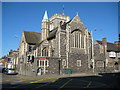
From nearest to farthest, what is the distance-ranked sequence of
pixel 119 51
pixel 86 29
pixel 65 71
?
pixel 65 71 < pixel 86 29 < pixel 119 51

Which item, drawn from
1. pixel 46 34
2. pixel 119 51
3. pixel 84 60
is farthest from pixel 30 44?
pixel 119 51

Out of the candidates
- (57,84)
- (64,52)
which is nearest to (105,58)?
(64,52)

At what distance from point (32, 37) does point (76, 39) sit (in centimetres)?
Answer: 1415

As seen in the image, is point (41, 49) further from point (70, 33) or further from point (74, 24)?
point (74, 24)

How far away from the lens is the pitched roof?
123 ft

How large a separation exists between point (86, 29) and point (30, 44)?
16168 mm

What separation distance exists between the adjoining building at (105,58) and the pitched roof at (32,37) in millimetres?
17472

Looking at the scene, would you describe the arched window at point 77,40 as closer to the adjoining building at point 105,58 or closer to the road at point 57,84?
the adjoining building at point 105,58

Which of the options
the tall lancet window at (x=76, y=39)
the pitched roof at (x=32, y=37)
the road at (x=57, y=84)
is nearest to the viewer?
the road at (x=57, y=84)

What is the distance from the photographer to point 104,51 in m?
38.9

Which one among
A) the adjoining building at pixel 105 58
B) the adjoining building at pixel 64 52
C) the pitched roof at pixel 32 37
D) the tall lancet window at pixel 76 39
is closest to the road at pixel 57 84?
the adjoining building at pixel 64 52

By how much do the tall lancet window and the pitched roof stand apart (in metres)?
11.8

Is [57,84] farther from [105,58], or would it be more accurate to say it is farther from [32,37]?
[105,58]

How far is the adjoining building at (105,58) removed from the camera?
1442 inches
